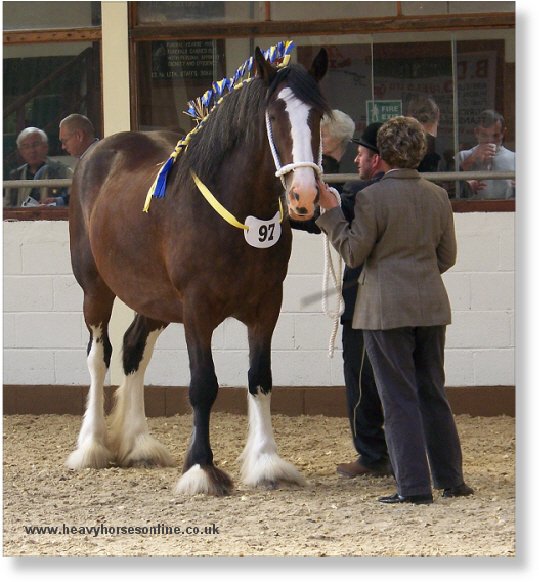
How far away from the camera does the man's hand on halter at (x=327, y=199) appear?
14.9 ft

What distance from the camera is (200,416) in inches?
201

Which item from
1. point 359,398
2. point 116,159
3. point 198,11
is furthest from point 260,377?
point 198,11

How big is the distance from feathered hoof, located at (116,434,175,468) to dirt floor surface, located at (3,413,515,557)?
6cm

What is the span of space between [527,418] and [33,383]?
3786mm

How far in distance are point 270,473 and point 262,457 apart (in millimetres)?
96

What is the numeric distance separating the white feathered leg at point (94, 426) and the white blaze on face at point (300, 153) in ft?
6.21

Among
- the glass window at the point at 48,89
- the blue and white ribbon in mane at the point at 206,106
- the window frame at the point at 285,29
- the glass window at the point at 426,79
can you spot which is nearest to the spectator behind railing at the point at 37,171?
the glass window at the point at 48,89

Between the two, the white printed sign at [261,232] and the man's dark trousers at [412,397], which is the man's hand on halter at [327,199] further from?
the man's dark trousers at [412,397]

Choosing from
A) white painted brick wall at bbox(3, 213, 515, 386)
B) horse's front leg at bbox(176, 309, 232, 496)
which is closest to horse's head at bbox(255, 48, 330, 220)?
horse's front leg at bbox(176, 309, 232, 496)

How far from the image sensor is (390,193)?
457 centimetres

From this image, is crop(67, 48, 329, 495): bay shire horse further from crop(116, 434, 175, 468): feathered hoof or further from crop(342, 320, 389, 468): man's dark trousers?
crop(342, 320, 389, 468): man's dark trousers

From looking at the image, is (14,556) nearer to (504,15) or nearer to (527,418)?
(527,418)

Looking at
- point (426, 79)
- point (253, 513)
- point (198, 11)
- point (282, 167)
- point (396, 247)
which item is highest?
point (198, 11)

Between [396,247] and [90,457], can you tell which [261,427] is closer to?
[90,457]
